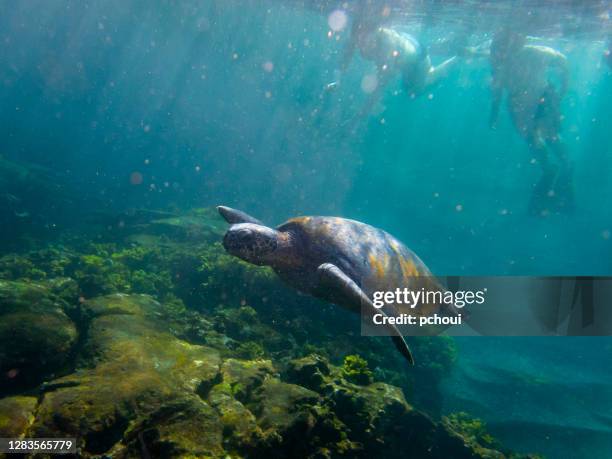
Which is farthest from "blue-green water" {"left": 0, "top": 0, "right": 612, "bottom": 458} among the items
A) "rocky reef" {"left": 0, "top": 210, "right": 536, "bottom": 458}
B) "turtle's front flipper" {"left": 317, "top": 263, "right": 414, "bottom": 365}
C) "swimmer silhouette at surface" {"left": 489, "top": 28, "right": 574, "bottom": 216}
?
"turtle's front flipper" {"left": 317, "top": 263, "right": 414, "bottom": 365}

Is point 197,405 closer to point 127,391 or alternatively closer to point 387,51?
point 127,391

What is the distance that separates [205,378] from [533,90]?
73.3 ft

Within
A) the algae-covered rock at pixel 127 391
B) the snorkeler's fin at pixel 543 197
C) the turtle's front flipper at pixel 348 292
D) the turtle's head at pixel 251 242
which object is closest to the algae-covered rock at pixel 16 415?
the algae-covered rock at pixel 127 391

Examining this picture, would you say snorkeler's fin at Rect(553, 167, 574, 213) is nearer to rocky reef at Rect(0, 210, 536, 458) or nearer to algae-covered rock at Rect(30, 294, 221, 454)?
rocky reef at Rect(0, 210, 536, 458)

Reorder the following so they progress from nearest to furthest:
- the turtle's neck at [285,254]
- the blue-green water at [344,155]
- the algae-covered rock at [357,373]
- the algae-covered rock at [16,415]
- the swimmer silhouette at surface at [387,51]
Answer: the algae-covered rock at [16,415] < the turtle's neck at [285,254] < the algae-covered rock at [357,373] < the blue-green water at [344,155] < the swimmer silhouette at surface at [387,51]

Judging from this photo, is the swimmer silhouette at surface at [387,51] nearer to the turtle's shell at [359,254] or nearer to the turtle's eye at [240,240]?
the turtle's shell at [359,254]

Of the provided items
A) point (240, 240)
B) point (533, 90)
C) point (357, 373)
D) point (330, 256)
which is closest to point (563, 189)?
point (533, 90)

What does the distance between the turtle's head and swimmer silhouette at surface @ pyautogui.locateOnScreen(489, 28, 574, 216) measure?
800 inches

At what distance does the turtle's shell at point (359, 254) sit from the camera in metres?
5.22

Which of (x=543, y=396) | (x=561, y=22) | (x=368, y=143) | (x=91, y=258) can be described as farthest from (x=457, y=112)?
(x=91, y=258)

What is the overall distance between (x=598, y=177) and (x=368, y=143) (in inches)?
1349

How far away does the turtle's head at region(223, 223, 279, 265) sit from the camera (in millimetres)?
4945

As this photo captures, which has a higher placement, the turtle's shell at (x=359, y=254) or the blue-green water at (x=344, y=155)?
the blue-green water at (x=344, y=155)

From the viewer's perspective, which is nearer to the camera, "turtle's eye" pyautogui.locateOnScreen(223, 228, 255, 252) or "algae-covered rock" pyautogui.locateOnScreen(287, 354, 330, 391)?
"turtle's eye" pyautogui.locateOnScreen(223, 228, 255, 252)
